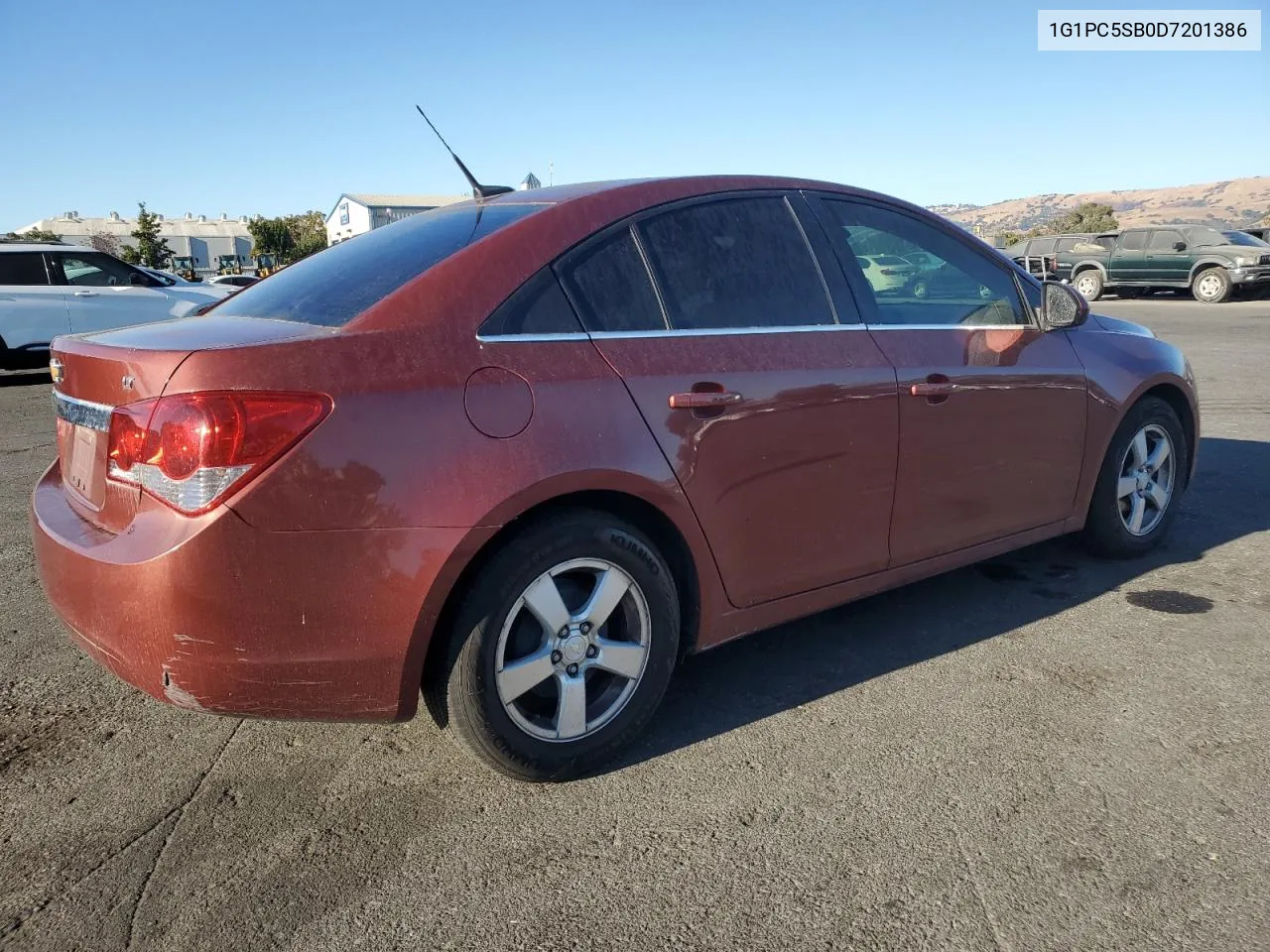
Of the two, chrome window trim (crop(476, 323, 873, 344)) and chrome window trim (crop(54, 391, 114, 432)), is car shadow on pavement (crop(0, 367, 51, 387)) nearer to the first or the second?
chrome window trim (crop(54, 391, 114, 432))

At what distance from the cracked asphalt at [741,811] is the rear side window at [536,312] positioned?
127cm

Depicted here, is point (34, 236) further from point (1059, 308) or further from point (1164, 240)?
point (1059, 308)

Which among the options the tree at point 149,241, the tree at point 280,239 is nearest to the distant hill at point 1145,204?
the tree at point 280,239

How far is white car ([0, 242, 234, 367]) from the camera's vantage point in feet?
37.7

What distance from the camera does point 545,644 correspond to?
2674mm

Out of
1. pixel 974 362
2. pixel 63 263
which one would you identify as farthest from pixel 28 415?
pixel 974 362

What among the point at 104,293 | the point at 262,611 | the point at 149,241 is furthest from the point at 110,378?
the point at 149,241

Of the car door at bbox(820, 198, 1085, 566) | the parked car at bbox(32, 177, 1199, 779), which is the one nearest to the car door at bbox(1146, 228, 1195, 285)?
the car door at bbox(820, 198, 1085, 566)

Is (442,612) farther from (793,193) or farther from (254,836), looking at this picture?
(793,193)

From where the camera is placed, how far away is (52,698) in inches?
128

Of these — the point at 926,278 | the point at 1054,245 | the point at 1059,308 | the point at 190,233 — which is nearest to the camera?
the point at 926,278

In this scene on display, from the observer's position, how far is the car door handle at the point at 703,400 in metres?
2.81

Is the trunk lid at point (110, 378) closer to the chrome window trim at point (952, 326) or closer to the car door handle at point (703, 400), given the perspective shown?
the car door handle at point (703, 400)

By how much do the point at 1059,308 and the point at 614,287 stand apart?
218cm
